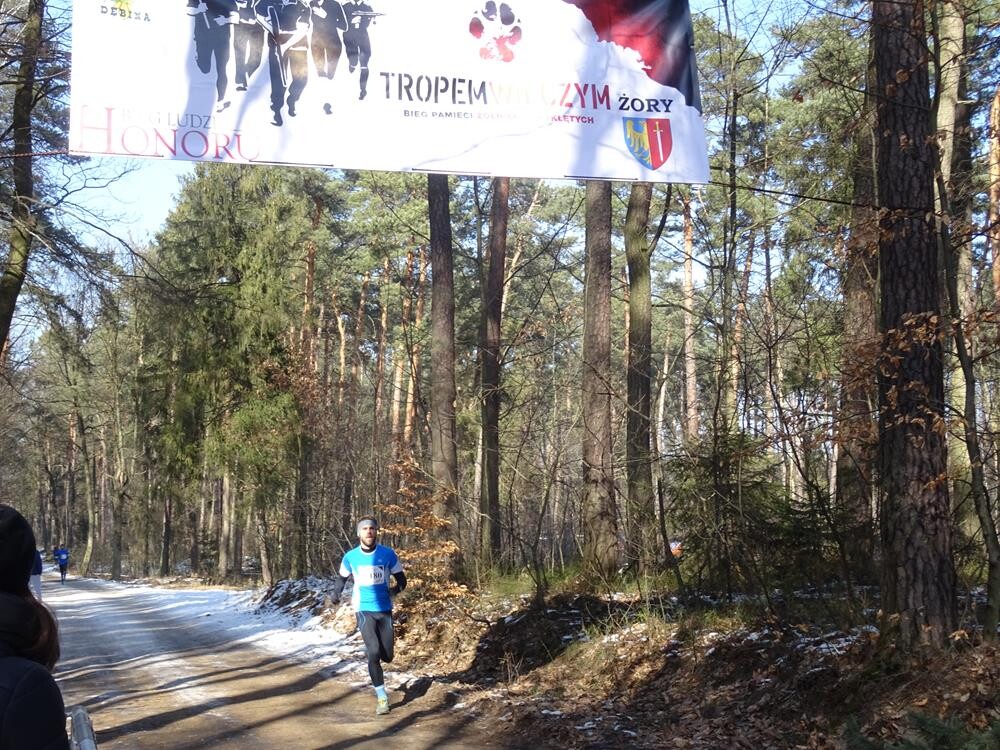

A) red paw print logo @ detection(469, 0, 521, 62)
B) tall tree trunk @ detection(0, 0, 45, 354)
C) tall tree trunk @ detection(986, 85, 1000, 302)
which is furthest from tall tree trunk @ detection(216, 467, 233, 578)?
tall tree trunk @ detection(986, 85, 1000, 302)

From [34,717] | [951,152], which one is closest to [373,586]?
[34,717]

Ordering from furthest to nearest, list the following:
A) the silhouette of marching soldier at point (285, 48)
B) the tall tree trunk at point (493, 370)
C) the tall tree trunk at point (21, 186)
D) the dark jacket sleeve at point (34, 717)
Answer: the tall tree trunk at point (493, 370), the tall tree trunk at point (21, 186), the silhouette of marching soldier at point (285, 48), the dark jacket sleeve at point (34, 717)

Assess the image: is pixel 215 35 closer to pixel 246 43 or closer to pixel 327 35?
pixel 246 43

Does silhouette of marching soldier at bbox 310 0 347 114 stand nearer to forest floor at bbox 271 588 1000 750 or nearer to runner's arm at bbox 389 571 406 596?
runner's arm at bbox 389 571 406 596

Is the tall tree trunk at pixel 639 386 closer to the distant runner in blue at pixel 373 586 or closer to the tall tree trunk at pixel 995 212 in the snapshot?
the distant runner in blue at pixel 373 586

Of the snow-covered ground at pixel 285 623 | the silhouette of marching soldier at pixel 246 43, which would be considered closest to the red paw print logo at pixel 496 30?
the silhouette of marching soldier at pixel 246 43

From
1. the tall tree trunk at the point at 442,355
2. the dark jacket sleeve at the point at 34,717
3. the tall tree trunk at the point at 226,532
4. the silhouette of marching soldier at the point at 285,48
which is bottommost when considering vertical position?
the tall tree trunk at the point at 226,532

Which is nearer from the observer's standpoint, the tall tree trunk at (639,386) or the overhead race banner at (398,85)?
the overhead race banner at (398,85)

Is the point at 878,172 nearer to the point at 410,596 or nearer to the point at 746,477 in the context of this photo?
the point at 746,477

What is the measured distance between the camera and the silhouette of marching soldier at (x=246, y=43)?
811cm

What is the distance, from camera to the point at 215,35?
8.13 m

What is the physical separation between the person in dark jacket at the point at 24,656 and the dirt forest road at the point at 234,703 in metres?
6.04

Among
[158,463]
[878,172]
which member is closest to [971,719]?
[878,172]

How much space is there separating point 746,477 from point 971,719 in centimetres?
472
